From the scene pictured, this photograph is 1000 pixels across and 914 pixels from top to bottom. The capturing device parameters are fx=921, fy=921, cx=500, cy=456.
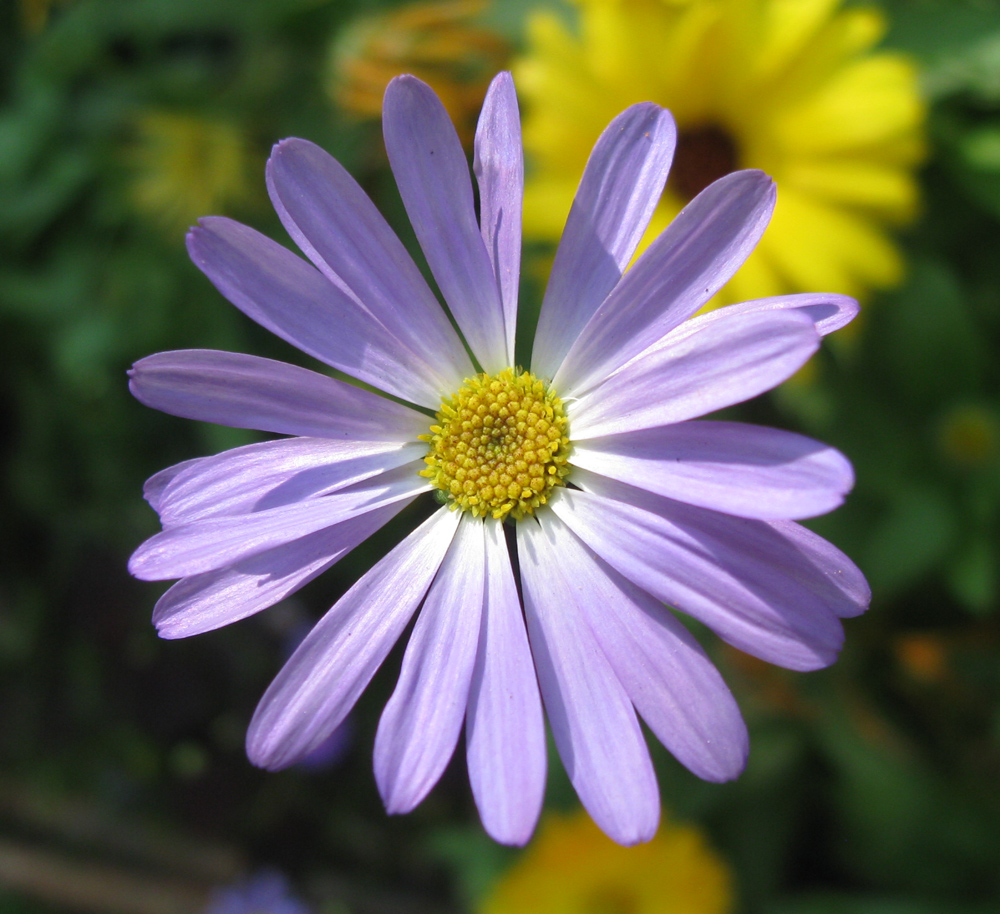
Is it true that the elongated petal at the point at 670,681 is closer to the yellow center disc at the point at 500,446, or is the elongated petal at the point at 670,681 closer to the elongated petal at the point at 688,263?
the yellow center disc at the point at 500,446

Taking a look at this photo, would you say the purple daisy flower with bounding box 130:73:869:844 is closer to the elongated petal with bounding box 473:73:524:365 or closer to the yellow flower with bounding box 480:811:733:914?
the elongated petal with bounding box 473:73:524:365

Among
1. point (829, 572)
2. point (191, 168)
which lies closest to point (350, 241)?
point (829, 572)

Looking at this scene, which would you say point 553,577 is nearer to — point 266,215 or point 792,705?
point 792,705

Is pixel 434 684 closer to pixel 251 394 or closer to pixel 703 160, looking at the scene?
pixel 251 394

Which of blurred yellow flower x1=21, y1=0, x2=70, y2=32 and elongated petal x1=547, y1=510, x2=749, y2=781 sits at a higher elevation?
blurred yellow flower x1=21, y1=0, x2=70, y2=32

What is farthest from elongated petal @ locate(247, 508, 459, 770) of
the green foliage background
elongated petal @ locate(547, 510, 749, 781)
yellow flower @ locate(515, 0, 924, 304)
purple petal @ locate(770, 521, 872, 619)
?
the green foliage background
